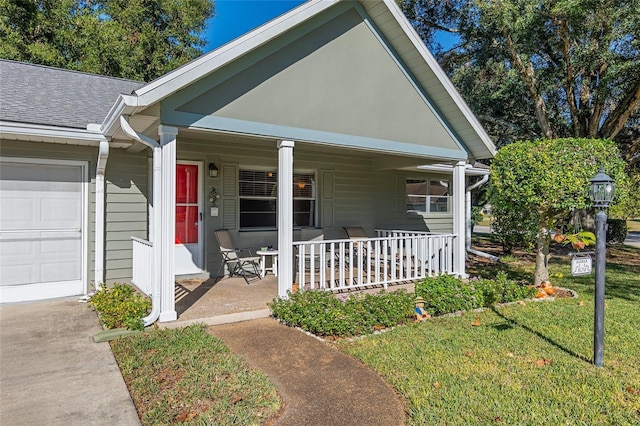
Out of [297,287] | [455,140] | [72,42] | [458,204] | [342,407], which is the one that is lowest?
[342,407]

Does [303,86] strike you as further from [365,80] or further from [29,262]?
[29,262]

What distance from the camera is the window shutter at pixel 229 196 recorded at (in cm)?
764

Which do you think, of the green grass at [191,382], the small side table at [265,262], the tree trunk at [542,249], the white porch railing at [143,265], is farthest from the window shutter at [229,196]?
the tree trunk at [542,249]

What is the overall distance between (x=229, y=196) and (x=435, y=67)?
4.36 meters

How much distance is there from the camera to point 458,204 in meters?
7.63

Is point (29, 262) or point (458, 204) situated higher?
point (458, 204)

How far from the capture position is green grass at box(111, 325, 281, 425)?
2.91 metres

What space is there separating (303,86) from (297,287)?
2913 mm

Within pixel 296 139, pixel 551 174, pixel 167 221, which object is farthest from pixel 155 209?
pixel 551 174

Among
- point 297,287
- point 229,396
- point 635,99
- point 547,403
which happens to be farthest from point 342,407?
point 635,99

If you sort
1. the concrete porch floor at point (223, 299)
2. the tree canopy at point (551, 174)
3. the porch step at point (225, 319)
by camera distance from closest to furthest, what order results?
the porch step at point (225, 319)
the concrete porch floor at point (223, 299)
the tree canopy at point (551, 174)

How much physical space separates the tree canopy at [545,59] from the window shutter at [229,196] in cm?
902

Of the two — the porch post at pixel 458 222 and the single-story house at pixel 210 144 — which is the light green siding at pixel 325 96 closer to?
the single-story house at pixel 210 144

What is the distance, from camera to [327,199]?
9.06 meters
